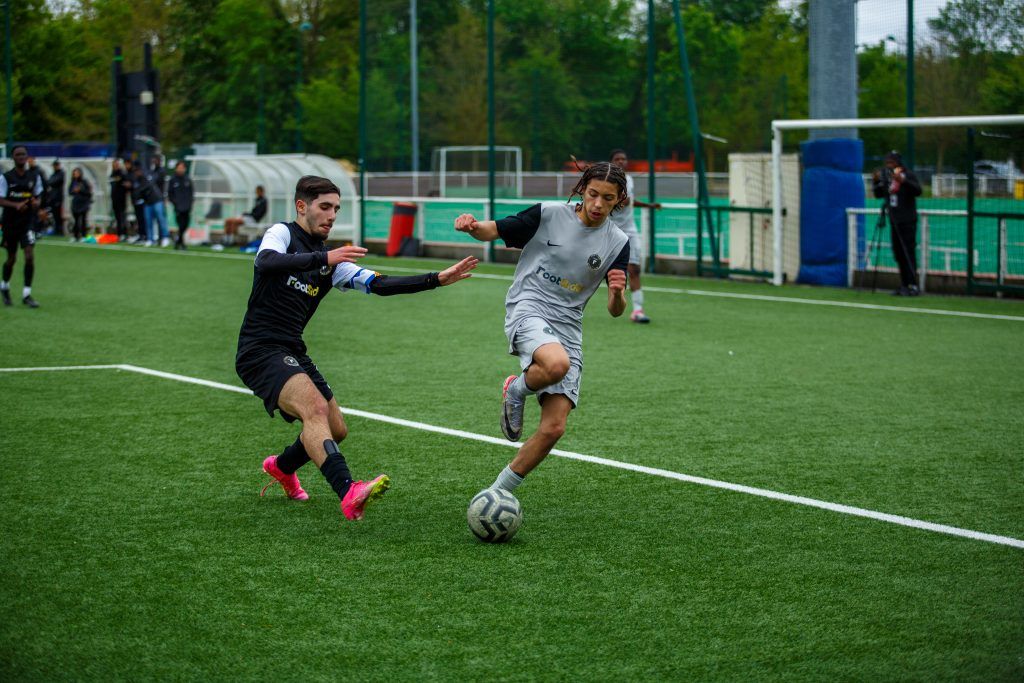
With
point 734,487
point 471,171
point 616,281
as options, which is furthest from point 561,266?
point 471,171

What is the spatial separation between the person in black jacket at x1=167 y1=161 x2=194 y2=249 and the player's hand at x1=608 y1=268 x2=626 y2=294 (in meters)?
23.6

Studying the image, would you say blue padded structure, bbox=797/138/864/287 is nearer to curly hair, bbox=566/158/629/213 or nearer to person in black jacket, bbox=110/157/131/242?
curly hair, bbox=566/158/629/213

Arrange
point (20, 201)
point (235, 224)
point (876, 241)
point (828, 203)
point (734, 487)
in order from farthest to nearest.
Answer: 1. point (235, 224)
2. point (876, 241)
3. point (828, 203)
4. point (20, 201)
5. point (734, 487)

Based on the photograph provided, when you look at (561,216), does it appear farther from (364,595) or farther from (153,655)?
(153,655)

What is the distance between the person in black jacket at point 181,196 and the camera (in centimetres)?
2809

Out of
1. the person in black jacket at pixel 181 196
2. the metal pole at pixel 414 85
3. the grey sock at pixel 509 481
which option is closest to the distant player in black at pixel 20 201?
the grey sock at pixel 509 481

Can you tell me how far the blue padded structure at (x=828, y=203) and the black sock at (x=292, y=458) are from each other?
14161mm

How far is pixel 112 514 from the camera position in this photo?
621cm

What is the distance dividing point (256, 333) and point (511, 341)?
4.23 ft

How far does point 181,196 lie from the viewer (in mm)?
28250

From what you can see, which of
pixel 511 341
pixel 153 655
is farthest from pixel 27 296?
pixel 153 655

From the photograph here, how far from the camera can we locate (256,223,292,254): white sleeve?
5.95 meters

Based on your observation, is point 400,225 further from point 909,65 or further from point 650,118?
point 909,65

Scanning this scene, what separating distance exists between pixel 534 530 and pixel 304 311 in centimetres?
162
